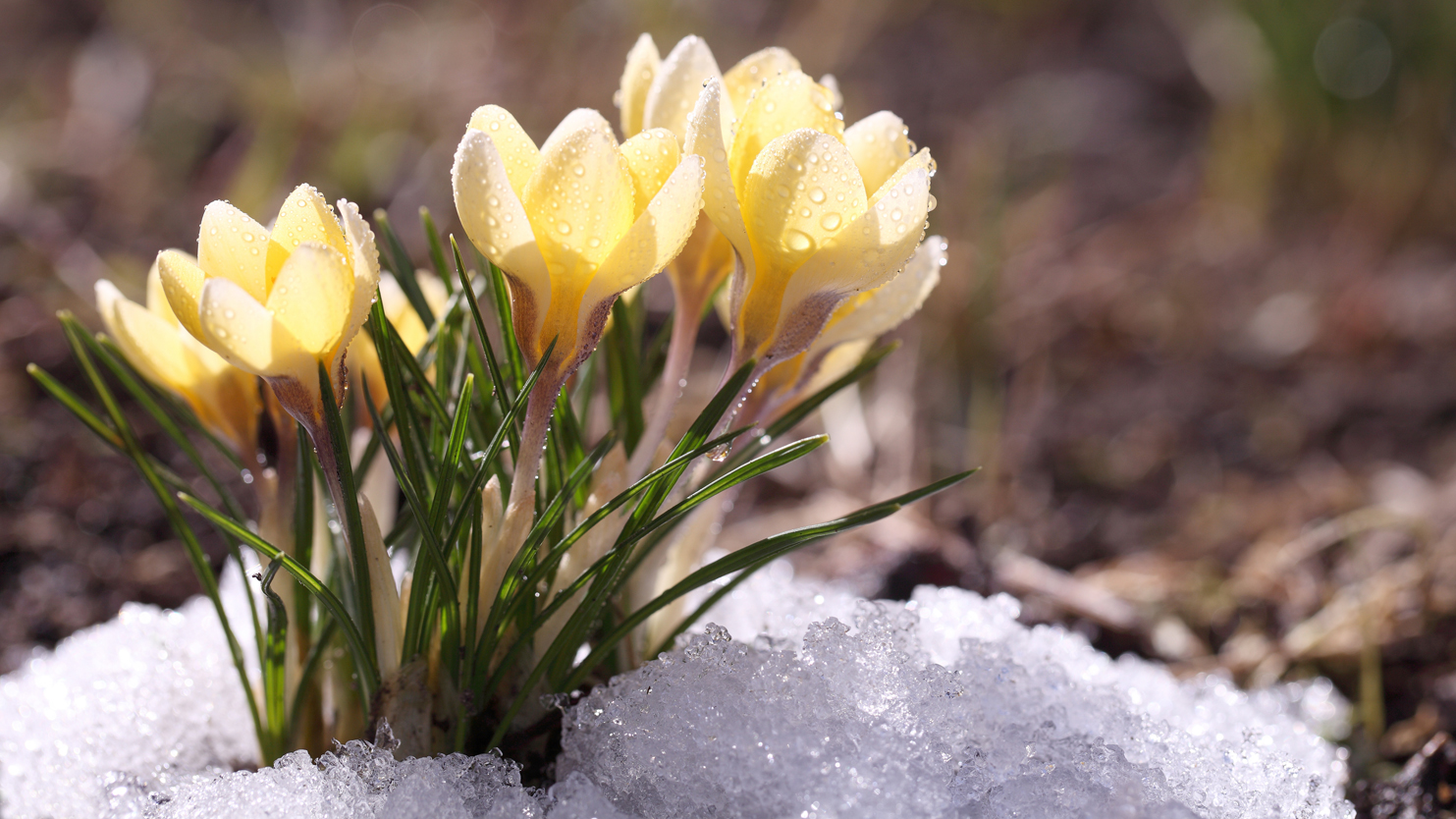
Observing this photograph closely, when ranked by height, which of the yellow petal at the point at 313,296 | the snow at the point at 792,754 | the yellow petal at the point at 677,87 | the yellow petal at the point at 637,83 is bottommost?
the snow at the point at 792,754

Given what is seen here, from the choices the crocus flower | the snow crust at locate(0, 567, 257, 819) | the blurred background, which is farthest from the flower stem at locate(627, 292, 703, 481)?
the blurred background

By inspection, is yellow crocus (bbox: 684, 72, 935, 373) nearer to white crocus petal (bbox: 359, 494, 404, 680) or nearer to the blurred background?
white crocus petal (bbox: 359, 494, 404, 680)

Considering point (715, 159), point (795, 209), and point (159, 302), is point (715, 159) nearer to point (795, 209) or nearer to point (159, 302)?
point (795, 209)

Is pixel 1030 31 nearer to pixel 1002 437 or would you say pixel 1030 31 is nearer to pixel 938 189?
pixel 938 189

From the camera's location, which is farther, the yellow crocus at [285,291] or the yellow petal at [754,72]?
the yellow petal at [754,72]

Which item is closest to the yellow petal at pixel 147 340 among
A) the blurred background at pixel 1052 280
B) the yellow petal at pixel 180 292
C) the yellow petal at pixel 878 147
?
the yellow petal at pixel 180 292

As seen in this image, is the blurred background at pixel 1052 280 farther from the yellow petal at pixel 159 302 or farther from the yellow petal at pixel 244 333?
the yellow petal at pixel 244 333

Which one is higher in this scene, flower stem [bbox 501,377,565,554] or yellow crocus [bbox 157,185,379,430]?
yellow crocus [bbox 157,185,379,430]

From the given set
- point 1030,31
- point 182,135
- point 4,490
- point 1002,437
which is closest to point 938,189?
point 1002,437
